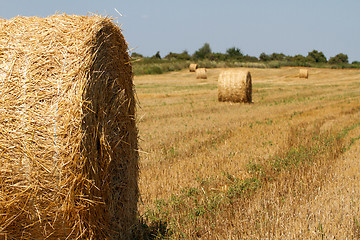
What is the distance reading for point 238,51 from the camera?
69.3 m

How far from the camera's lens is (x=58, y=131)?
303cm

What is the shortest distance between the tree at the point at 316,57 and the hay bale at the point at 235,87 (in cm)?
5344

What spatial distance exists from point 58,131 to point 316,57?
228ft

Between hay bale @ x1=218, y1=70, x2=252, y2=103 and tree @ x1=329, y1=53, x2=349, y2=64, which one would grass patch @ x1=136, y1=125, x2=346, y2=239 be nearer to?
hay bale @ x1=218, y1=70, x2=252, y2=103

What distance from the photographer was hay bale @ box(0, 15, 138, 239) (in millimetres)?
3041

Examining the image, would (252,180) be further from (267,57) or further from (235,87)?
(267,57)

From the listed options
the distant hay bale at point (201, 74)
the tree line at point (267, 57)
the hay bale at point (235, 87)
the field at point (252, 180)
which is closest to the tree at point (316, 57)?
the tree line at point (267, 57)

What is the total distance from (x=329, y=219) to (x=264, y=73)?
37.8 meters

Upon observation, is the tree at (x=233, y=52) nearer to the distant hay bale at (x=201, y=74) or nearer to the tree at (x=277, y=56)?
the tree at (x=277, y=56)

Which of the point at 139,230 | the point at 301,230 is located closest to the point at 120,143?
the point at 139,230

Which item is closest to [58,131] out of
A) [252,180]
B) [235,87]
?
[252,180]

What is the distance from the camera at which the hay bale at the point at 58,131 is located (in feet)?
9.98

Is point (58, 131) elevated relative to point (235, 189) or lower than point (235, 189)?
elevated

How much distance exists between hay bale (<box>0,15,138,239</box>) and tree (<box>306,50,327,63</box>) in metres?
66.5
